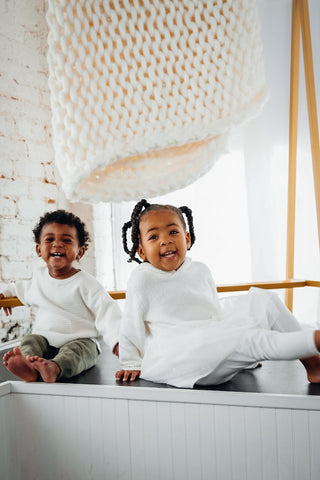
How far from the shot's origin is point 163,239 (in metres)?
1.10

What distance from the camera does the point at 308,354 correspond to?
29.7 inches

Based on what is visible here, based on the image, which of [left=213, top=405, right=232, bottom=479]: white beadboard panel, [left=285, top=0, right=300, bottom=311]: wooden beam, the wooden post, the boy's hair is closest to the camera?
[left=213, top=405, right=232, bottom=479]: white beadboard panel

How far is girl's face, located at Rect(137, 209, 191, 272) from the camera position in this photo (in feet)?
3.62

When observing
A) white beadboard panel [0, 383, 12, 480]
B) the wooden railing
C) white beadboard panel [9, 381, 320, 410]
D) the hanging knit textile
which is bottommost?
white beadboard panel [0, 383, 12, 480]

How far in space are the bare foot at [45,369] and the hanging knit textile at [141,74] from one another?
2.38 ft

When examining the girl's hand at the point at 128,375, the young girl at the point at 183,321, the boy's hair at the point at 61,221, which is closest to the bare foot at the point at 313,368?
the young girl at the point at 183,321

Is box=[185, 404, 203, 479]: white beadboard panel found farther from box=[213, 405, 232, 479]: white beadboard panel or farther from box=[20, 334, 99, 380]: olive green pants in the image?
box=[20, 334, 99, 380]: olive green pants

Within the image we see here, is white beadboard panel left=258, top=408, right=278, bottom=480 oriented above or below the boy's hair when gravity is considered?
below

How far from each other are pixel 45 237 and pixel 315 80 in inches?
38.5

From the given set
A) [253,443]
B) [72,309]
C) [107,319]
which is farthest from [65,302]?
[253,443]

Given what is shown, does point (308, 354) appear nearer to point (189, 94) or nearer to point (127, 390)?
point (127, 390)

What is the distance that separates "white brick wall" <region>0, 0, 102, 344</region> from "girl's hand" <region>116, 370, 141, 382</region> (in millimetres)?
925

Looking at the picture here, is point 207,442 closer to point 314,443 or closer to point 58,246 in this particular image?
point 314,443

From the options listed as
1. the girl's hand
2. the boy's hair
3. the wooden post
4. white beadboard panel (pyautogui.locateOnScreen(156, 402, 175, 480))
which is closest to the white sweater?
the boy's hair
